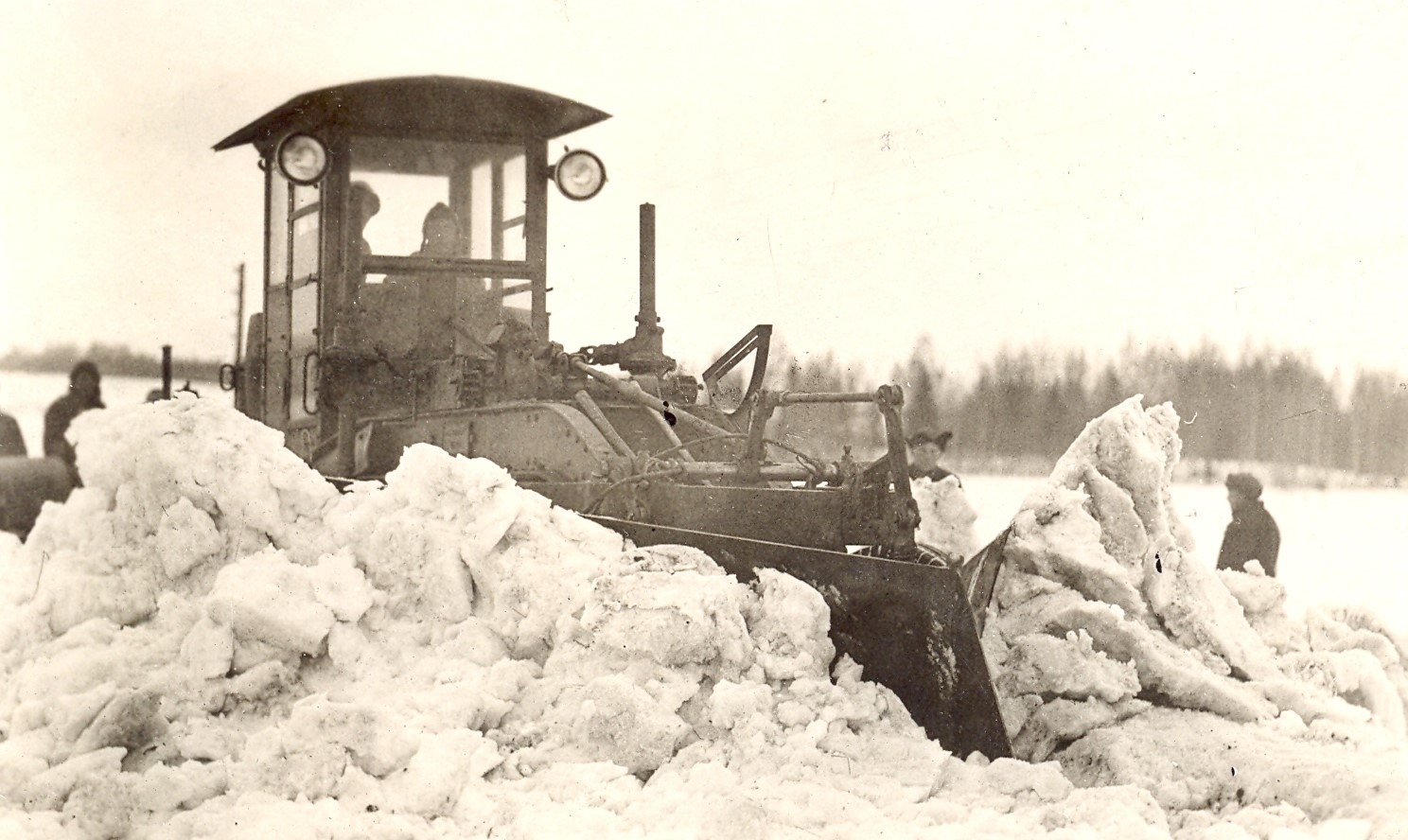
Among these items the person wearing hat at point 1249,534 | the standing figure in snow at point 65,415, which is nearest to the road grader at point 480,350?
the standing figure in snow at point 65,415

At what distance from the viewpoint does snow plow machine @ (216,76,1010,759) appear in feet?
16.8

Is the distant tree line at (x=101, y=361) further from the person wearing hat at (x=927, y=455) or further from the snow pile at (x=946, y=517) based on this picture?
the person wearing hat at (x=927, y=455)

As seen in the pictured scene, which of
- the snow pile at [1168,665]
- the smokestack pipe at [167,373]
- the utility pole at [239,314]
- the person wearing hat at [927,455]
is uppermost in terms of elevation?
the utility pole at [239,314]

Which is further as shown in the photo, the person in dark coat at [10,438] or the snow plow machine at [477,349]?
the snow plow machine at [477,349]

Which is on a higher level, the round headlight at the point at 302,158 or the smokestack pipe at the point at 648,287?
the round headlight at the point at 302,158

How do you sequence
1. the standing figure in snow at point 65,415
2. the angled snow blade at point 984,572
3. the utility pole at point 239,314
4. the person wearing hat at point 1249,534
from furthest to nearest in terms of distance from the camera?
the utility pole at point 239,314, the person wearing hat at point 1249,534, the standing figure in snow at point 65,415, the angled snow blade at point 984,572

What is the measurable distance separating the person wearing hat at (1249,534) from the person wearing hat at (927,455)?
1585 mm

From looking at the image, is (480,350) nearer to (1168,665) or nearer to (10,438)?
(10,438)

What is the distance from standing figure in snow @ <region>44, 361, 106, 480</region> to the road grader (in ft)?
6.05

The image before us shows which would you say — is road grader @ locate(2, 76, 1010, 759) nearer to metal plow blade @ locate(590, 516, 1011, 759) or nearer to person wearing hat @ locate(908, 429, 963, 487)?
metal plow blade @ locate(590, 516, 1011, 759)

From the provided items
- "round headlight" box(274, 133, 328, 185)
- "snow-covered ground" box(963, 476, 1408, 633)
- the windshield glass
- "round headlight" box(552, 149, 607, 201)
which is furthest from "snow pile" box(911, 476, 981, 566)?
"round headlight" box(274, 133, 328, 185)

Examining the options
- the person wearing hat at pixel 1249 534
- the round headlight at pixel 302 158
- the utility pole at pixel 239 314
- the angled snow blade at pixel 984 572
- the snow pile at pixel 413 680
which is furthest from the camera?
the utility pole at pixel 239 314

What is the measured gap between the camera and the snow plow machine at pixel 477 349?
5.11 metres

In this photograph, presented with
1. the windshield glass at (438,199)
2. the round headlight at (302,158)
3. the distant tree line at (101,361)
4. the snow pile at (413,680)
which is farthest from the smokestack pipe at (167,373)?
the snow pile at (413,680)
